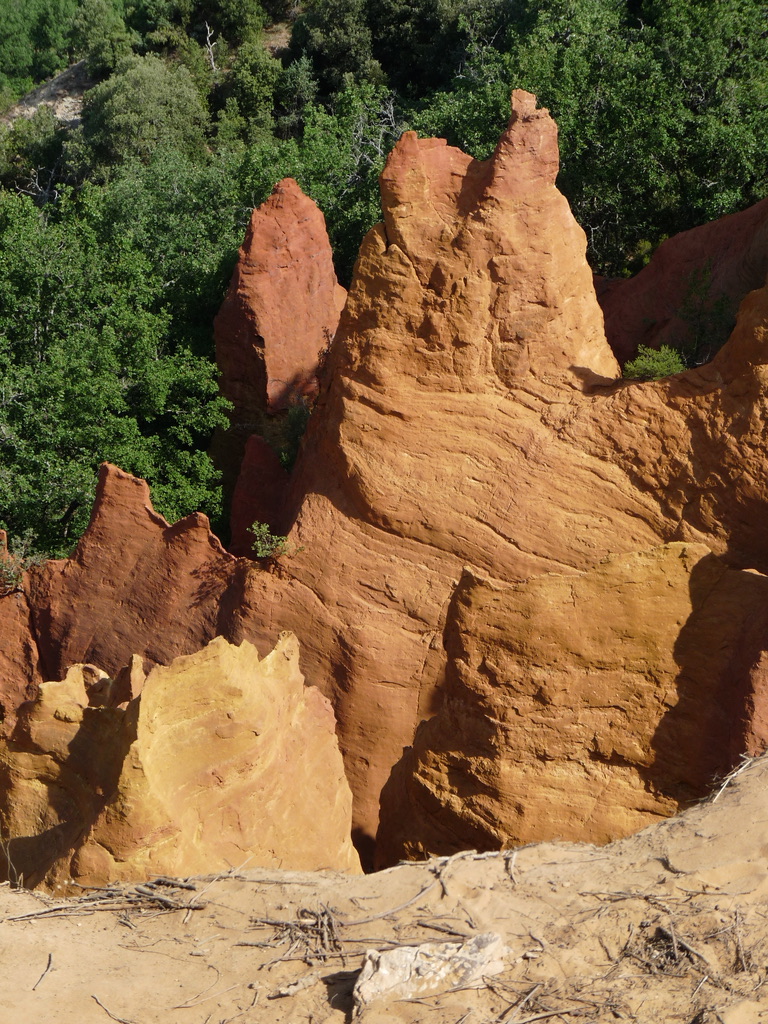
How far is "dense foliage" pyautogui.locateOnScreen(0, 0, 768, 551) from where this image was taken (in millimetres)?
17719

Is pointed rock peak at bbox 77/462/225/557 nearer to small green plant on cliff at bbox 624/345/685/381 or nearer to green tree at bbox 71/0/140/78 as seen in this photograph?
small green plant on cliff at bbox 624/345/685/381

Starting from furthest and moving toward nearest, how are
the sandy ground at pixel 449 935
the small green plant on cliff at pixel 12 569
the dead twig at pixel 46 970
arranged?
the small green plant on cliff at pixel 12 569 < the dead twig at pixel 46 970 < the sandy ground at pixel 449 935

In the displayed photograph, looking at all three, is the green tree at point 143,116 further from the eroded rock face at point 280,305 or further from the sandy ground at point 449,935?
the sandy ground at point 449,935

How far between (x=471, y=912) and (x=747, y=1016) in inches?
65.7

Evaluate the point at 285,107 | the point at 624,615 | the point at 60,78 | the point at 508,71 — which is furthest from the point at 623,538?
the point at 60,78

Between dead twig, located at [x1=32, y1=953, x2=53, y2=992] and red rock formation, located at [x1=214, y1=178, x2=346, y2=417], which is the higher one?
red rock formation, located at [x1=214, y1=178, x2=346, y2=417]

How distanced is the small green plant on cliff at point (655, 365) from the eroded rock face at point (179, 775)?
20.7 feet

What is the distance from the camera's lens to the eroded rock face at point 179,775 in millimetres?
8266

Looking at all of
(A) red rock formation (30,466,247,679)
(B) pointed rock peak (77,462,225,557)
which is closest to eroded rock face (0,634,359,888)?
(A) red rock formation (30,466,247,679)

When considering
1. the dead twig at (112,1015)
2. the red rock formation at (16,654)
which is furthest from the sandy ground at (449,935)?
the red rock formation at (16,654)

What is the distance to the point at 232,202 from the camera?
2386 centimetres

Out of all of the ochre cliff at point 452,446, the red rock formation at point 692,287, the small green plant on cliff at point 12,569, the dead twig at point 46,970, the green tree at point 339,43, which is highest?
the green tree at point 339,43

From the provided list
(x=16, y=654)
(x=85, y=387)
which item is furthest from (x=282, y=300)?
(x=16, y=654)

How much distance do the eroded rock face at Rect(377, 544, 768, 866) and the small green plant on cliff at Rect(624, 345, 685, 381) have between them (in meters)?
5.54
